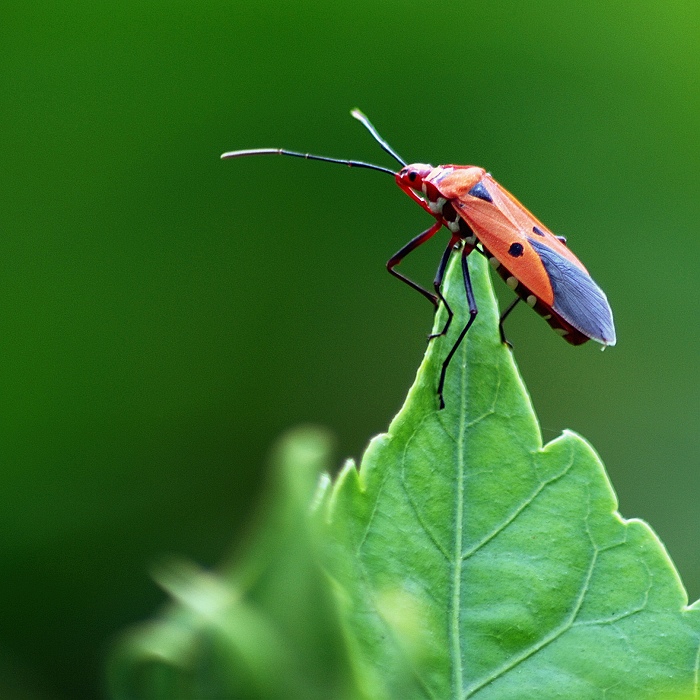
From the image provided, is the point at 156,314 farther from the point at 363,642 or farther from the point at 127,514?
the point at 363,642

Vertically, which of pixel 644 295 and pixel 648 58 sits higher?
pixel 648 58

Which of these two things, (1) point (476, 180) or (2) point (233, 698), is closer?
(2) point (233, 698)

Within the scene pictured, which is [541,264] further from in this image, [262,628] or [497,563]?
[262,628]

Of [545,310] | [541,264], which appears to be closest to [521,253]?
[541,264]

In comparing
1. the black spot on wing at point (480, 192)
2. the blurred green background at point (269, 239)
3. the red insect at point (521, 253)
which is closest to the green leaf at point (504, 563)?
the red insect at point (521, 253)

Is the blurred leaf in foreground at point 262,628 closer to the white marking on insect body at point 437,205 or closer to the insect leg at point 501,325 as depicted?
the insect leg at point 501,325

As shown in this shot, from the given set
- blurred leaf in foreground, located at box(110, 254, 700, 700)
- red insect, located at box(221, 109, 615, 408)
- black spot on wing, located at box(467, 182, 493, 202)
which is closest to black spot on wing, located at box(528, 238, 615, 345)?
red insect, located at box(221, 109, 615, 408)

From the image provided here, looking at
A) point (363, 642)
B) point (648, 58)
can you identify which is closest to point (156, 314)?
point (648, 58)
